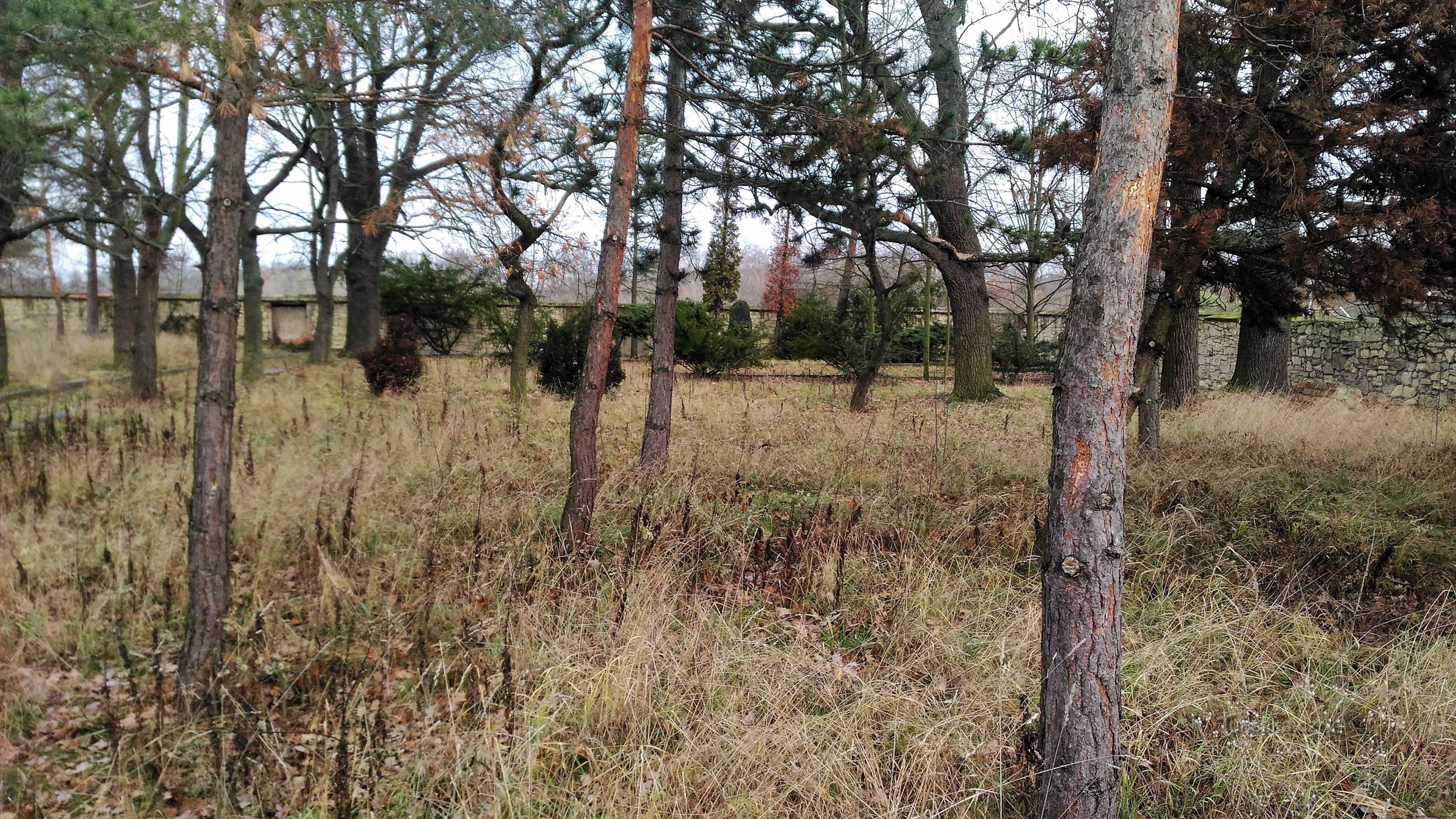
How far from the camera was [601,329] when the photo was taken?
4.49 meters

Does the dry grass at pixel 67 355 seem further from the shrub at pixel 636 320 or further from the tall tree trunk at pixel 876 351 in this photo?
the tall tree trunk at pixel 876 351

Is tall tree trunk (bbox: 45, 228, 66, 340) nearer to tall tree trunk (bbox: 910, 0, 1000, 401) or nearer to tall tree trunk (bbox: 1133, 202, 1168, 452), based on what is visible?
tall tree trunk (bbox: 910, 0, 1000, 401)

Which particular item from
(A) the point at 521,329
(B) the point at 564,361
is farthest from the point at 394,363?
(B) the point at 564,361

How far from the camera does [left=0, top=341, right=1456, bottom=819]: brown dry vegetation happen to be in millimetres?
2576

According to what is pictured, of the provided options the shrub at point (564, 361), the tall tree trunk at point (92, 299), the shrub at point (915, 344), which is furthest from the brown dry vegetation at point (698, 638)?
the tall tree trunk at point (92, 299)

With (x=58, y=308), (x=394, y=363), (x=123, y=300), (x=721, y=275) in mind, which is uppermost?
(x=721, y=275)

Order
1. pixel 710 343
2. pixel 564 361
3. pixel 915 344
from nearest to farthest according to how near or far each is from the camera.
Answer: pixel 564 361 < pixel 710 343 < pixel 915 344

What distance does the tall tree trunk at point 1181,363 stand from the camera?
10594mm

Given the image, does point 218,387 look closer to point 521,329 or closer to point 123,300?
point 521,329

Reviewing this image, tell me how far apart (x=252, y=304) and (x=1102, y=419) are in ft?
48.7

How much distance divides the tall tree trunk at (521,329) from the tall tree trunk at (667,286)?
3.99m

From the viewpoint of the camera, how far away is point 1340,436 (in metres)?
7.61

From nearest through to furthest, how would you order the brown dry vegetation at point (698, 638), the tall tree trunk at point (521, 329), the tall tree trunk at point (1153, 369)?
1. the brown dry vegetation at point (698, 638)
2. the tall tree trunk at point (1153, 369)
3. the tall tree trunk at point (521, 329)

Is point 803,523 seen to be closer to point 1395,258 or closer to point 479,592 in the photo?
point 479,592
